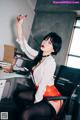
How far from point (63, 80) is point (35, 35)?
1.33m

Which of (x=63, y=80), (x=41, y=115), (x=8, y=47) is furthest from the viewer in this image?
(x=8, y=47)

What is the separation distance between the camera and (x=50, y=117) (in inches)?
84.0

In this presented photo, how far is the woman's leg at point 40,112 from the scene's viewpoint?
2061 mm

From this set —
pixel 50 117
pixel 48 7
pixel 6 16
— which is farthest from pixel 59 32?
pixel 50 117

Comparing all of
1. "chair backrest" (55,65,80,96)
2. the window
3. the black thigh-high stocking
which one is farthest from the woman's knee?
the window

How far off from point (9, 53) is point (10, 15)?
1.97 feet

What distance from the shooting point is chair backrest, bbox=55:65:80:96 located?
2408 millimetres

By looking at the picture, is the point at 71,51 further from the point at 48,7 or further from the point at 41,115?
the point at 41,115

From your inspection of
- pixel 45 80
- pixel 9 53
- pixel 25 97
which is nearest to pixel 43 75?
pixel 45 80

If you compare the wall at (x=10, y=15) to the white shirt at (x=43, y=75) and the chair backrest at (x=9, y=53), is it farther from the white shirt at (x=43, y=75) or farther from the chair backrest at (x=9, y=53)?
the white shirt at (x=43, y=75)

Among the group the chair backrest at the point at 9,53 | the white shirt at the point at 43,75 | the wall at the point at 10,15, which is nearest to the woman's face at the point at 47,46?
the white shirt at the point at 43,75

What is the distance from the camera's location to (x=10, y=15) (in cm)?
327

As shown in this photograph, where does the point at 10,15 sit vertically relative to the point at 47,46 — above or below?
above

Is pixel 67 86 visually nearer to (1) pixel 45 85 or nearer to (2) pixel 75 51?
(1) pixel 45 85
